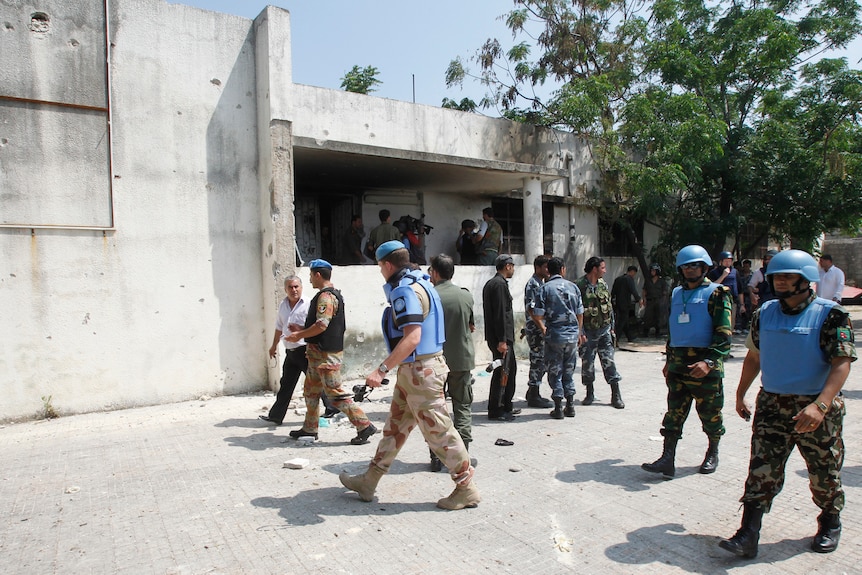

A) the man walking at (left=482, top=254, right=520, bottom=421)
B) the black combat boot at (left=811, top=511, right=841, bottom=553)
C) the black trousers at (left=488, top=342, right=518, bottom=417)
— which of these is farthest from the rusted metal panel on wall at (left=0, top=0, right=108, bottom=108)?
the black combat boot at (left=811, top=511, right=841, bottom=553)

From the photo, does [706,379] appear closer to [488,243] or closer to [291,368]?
[291,368]

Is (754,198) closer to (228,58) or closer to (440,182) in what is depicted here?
(440,182)

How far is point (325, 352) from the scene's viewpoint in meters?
5.54

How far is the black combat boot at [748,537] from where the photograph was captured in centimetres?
320

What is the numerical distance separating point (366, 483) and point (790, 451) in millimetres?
2568

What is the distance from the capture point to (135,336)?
23.5ft

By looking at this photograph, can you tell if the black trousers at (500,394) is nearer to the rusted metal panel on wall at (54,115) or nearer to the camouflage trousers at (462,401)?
the camouflage trousers at (462,401)

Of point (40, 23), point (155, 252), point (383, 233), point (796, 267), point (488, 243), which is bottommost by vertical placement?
point (796, 267)

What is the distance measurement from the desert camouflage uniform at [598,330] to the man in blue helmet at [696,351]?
91.9 inches

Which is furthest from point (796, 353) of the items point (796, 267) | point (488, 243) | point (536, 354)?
point (488, 243)

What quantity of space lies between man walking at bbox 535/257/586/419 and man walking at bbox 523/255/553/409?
0.16 metres

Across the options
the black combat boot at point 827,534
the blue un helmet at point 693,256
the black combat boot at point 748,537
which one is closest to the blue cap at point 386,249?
the blue un helmet at point 693,256

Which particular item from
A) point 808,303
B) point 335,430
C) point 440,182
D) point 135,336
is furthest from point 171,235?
point 808,303

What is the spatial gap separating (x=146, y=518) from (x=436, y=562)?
199cm
